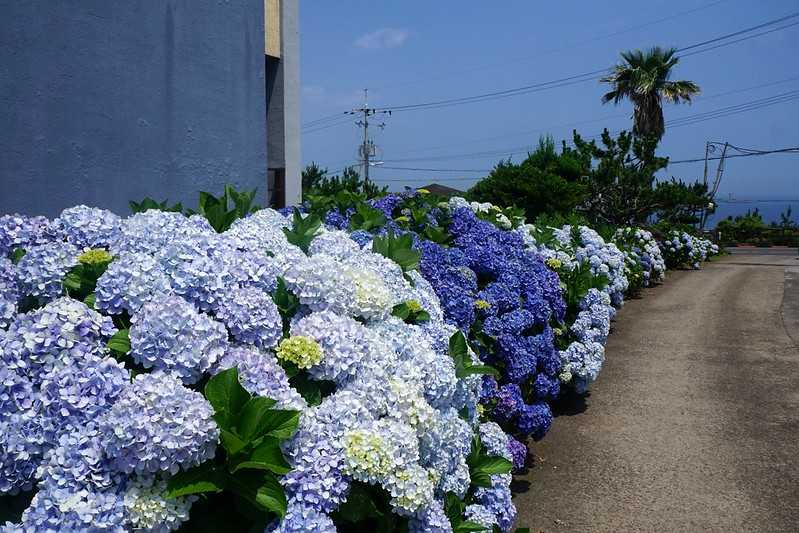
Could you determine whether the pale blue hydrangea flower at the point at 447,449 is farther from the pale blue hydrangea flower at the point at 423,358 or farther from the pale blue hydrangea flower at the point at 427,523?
the pale blue hydrangea flower at the point at 427,523

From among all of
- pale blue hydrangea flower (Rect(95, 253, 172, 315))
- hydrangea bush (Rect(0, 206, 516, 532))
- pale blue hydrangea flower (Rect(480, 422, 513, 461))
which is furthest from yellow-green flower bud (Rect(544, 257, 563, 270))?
pale blue hydrangea flower (Rect(95, 253, 172, 315))

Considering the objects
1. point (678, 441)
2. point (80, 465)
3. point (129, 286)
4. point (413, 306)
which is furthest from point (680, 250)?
point (80, 465)

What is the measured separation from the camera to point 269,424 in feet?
5.53

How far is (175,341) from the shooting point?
1728 mm

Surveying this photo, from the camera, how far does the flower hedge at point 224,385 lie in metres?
Result: 1.54

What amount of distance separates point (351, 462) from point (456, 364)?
1012 mm

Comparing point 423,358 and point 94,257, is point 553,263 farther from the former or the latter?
point 94,257

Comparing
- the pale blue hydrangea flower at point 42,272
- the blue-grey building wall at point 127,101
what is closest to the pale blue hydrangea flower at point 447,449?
the pale blue hydrangea flower at point 42,272

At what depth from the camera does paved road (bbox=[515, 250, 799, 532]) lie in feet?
14.4

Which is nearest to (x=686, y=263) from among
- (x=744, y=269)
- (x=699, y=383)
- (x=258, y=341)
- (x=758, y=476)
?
(x=744, y=269)

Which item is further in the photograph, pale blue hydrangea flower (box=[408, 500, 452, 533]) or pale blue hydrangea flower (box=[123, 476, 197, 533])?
pale blue hydrangea flower (box=[408, 500, 452, 533])

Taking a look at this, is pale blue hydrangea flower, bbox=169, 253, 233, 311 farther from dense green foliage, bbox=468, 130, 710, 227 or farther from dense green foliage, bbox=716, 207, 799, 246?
dense green foliage, bbox=716, 207, 799, 246

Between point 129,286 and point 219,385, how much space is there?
0.46 meters

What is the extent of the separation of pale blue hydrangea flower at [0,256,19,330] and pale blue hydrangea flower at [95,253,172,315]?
23cm
